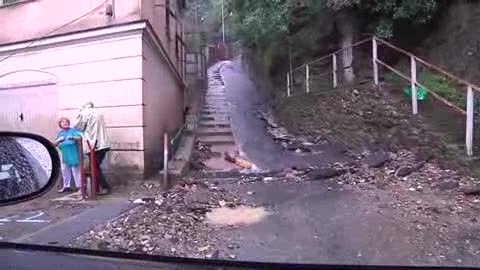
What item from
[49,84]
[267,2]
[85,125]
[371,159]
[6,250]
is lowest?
[6,250]

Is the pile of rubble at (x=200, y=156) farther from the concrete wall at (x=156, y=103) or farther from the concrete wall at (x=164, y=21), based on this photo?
the concrete wall at (x=164, y=21)

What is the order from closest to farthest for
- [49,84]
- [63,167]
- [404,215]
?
[404,215]
[63,167]
[49,84]

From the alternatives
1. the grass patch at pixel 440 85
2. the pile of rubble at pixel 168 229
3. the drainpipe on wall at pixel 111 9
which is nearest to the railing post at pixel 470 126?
the grass patch at pixel 440 85

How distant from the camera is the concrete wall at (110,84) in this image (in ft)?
33.5

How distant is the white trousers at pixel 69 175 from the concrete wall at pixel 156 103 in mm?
1252

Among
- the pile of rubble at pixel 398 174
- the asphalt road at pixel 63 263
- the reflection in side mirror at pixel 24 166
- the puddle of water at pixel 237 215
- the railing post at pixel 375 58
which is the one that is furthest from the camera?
the railing post at pixel 375 58

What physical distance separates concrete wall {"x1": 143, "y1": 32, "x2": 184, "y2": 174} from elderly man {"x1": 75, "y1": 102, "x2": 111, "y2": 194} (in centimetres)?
91

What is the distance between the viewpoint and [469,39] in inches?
504

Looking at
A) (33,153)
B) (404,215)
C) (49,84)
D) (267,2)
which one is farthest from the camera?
(267,2)

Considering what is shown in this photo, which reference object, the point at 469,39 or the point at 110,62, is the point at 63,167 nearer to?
the point at 110,62

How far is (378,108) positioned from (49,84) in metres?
6.84

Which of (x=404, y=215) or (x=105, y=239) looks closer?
(x=105, y=239)

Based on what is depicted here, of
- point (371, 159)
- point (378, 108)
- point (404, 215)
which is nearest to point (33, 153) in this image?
point (404, 215)

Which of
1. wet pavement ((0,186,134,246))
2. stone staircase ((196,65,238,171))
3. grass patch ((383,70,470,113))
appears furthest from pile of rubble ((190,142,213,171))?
grass patch ((383,70,470,113))
